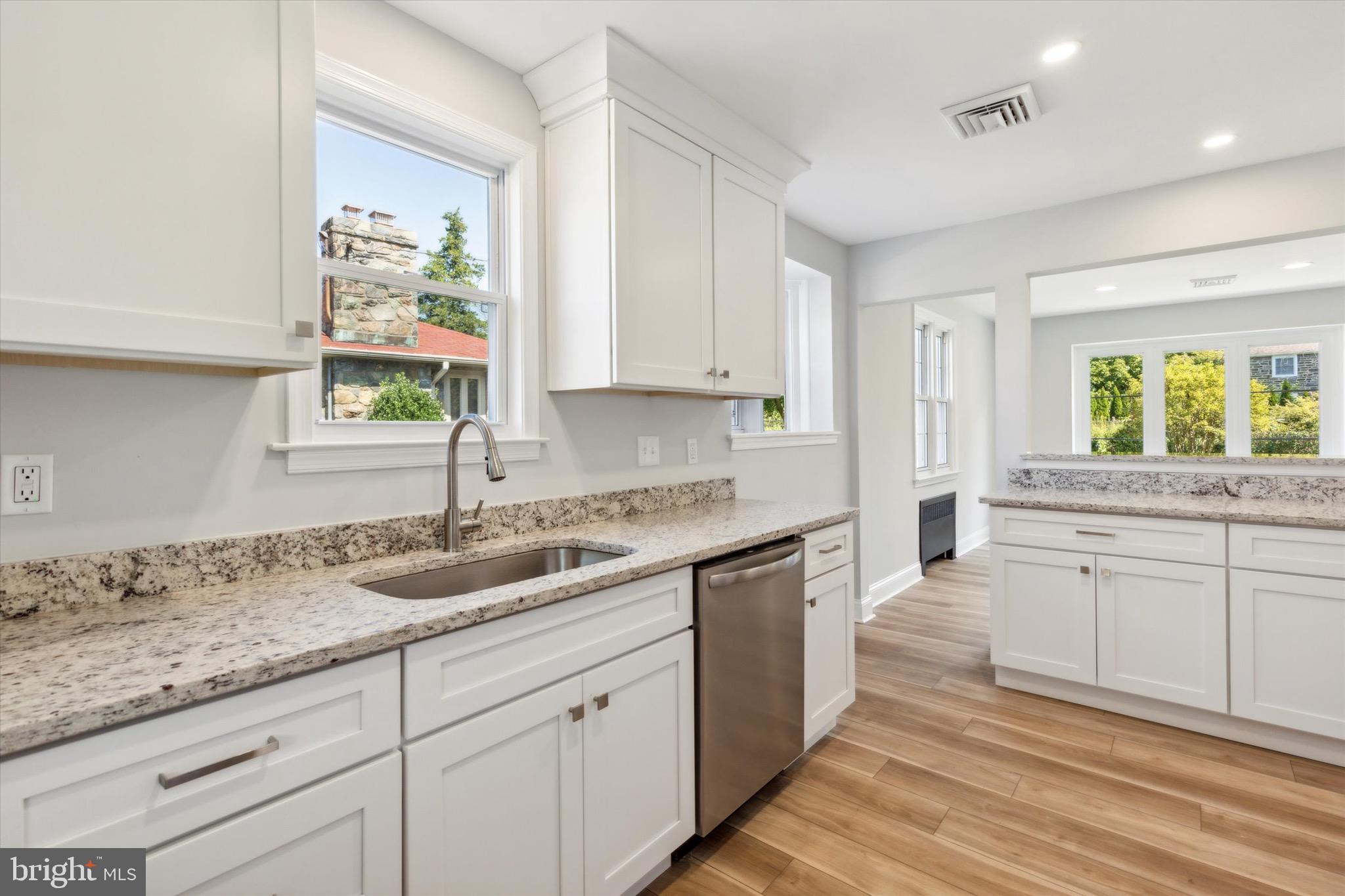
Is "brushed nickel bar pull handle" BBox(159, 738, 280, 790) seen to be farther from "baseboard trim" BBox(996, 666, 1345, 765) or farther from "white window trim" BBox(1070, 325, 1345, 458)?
"white window trim" BBox(1070, 325, 1345, 458)

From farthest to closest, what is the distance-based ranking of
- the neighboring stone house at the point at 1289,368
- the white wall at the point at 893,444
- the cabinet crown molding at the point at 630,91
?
the neighboring stone house at the point at 1289,368, the white wall at the point at 893,444, the cabinet crown molding at the point at 630,91

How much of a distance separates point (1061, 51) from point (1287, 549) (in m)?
1.99

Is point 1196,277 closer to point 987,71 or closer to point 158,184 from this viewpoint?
point 987,71

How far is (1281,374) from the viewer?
18.8 feet

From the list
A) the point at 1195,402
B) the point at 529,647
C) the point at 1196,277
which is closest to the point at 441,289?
the point at 529,647

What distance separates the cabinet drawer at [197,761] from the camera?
2.49 ft

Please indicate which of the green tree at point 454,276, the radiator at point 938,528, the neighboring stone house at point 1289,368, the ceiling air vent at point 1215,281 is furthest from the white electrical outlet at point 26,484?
the neighboring stone house at point 1289,368

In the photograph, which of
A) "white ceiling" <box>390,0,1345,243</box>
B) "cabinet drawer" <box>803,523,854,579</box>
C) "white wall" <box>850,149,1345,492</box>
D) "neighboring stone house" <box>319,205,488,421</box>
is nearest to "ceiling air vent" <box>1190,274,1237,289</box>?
"white wall" <box>850,149,1345,492</box>

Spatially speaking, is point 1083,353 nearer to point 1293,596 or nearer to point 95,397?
point 1293,596

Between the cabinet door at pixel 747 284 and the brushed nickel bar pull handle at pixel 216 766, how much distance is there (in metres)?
1.82

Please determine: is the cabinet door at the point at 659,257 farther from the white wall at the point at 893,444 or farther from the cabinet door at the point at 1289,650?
the cabinet door at the point at 1289,650

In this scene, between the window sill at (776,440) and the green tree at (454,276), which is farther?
the window sill at (776,440)

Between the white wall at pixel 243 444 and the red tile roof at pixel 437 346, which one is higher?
the red tile roof at pixel 437 346

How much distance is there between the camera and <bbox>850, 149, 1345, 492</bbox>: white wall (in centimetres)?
276
